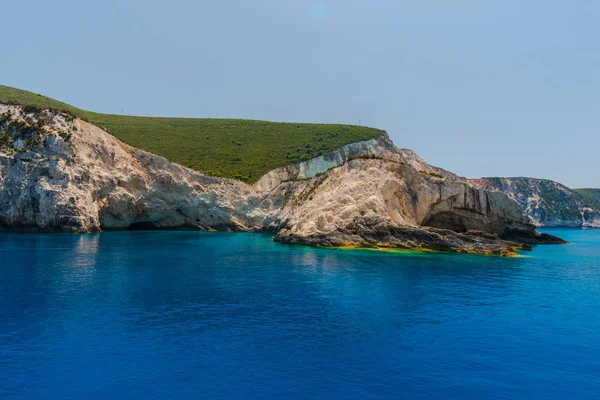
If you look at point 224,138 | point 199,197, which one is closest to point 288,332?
point 199,197

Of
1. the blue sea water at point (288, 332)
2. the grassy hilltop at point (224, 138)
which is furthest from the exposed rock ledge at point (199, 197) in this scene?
the blue sea water at point (288, 332)

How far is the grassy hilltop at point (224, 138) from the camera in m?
110

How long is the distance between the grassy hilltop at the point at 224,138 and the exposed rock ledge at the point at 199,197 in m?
14.8

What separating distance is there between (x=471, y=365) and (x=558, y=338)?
310 inches

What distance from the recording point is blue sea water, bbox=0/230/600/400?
16.1 meters

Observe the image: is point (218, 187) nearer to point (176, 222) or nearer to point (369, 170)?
point (176, 222)

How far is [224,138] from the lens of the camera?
13338 centimetres

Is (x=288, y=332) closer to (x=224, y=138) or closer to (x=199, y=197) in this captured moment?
(x=199, y=197)

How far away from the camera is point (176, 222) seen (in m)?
96.4

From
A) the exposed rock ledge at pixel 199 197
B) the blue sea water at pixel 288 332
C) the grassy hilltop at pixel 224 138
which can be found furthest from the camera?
the grassy hilltop at pixel 224 138

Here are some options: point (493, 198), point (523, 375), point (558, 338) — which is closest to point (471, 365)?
point (523, 375)

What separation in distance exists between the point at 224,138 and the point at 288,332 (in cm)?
11711

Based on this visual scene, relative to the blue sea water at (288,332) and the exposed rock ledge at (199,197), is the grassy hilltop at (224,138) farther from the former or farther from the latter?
the blue sea water at (288,332)

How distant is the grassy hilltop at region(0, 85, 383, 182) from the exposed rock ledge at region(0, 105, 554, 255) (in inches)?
584
